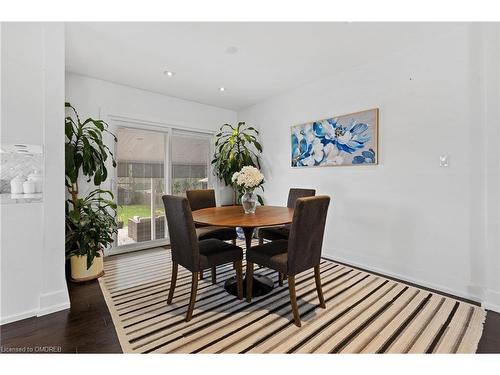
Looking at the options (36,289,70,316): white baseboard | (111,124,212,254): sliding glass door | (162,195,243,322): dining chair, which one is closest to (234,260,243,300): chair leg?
(162,195,243,322): dining chair

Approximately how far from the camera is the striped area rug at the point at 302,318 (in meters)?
1.59

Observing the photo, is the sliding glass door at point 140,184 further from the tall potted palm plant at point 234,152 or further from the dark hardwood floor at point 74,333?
the dark hardwood floor at point 74,333

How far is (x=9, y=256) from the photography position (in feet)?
6.11

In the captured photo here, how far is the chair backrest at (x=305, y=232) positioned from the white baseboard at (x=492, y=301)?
1538 mm

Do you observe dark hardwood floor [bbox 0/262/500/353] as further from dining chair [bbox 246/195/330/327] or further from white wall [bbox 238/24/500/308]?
dining chair [bbox 246/195/330/327]

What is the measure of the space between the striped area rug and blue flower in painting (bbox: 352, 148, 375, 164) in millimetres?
1373

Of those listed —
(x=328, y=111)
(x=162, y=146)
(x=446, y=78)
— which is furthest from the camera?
Answer: (x=162, y=146)

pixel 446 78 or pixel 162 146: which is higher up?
pixel 446 78

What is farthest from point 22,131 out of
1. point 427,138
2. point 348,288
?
point 427,138

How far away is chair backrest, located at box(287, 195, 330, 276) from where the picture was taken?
176 centimetres

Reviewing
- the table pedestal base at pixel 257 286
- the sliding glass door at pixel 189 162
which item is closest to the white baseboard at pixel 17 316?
the table pedestal base at pixel 257 286

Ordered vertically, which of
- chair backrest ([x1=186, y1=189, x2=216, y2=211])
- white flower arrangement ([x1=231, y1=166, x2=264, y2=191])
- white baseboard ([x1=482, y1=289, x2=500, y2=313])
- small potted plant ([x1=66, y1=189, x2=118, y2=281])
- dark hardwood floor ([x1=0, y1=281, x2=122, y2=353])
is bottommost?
dark hardwood floor ([x1=0, y1=281, x2=122, y2=353])
